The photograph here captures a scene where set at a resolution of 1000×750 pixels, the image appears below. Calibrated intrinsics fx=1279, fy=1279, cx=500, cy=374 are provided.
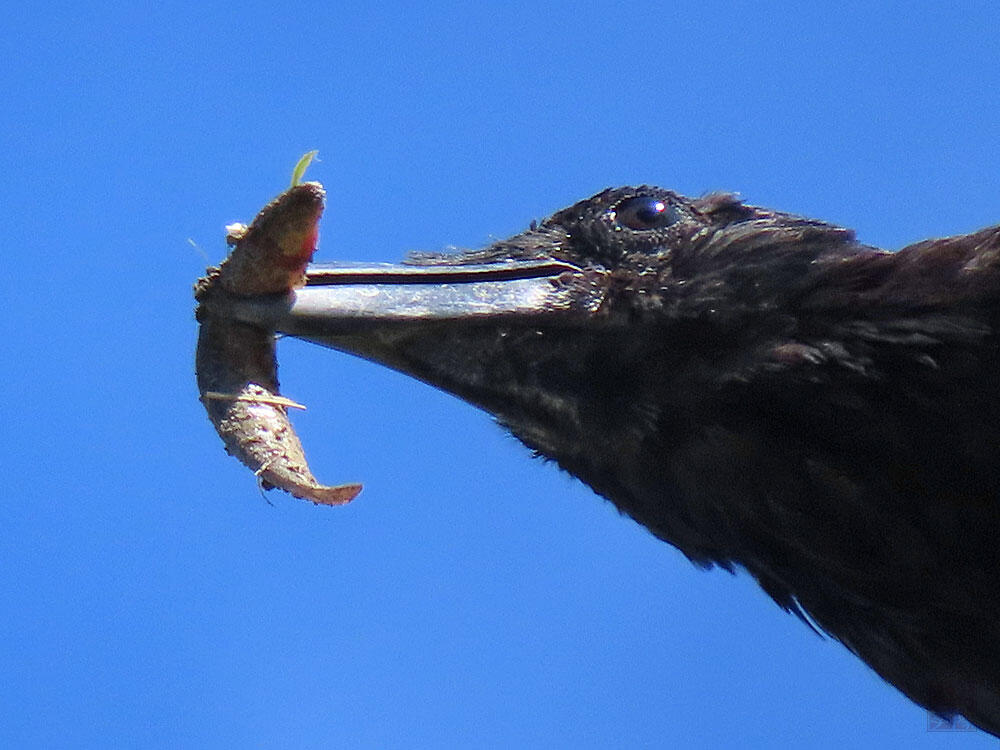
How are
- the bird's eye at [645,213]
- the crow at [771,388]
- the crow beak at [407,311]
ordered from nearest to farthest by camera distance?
the crow at [771,388], the crow beak at [407,311], the bird's eye at [645,213]

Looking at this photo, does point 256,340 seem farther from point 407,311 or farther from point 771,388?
point 771,388

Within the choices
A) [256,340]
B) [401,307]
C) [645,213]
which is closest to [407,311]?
[401,307]

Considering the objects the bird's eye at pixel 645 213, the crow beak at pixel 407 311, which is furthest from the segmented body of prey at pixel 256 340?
the bird's eye at pixel 645 213

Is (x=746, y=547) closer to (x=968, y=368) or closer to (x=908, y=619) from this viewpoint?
(x=908, y=619)

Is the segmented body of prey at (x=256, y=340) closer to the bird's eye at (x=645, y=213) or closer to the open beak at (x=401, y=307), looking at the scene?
the open beak at (x=401, y=307)

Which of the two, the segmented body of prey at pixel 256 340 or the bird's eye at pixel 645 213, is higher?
the bird's eye at pixel 645 213

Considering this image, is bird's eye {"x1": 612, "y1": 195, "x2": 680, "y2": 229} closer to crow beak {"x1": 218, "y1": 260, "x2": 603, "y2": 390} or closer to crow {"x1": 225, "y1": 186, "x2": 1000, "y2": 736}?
crow {"x1": 225, "y1": 186, "x2": 1000, "y2": 736}

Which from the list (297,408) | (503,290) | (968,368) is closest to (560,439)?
(503,290)
